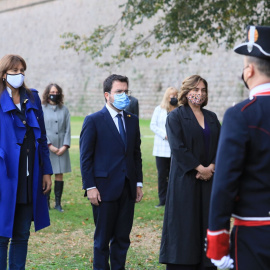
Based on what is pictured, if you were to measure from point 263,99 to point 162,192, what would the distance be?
6225 mm

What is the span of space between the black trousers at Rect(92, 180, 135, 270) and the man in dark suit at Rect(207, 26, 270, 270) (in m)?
2.23

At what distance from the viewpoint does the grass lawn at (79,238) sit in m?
5.85

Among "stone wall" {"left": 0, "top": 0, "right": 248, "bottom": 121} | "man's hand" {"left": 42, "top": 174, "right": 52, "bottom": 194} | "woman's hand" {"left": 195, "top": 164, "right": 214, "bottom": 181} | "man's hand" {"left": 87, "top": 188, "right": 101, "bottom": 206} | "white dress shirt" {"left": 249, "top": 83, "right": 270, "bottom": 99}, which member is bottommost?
"man's hand" {"left": 87, "top": 188, "right": 101, "bottom": 206}

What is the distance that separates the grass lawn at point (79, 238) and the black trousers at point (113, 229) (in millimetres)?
614

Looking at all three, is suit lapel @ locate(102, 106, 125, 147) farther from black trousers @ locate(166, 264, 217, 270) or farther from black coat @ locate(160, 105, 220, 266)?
black trousers @ locate(166, 264, 217, 270)

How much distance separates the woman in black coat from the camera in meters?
4.76

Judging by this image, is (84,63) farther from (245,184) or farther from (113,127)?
(245,184)

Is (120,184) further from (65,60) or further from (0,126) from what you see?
(65,60)

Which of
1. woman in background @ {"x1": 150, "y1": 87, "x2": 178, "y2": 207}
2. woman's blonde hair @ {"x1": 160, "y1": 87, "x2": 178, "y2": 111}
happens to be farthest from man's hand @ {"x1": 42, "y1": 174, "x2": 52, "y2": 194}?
woman's blonde hair @ {"x1": 160, "y1": 87, "x2": 178, "y2": 111}

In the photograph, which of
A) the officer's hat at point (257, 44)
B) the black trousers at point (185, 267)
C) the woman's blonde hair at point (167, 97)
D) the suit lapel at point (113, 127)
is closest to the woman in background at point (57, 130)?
the woman's blonde hair at point (167, 97)

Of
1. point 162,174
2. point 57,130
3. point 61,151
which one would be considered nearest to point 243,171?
point 61,151

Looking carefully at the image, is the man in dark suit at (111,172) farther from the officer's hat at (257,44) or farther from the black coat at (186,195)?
the officer's hat at (257,44)

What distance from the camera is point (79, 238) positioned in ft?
22.7

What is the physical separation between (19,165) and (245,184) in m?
2.31
